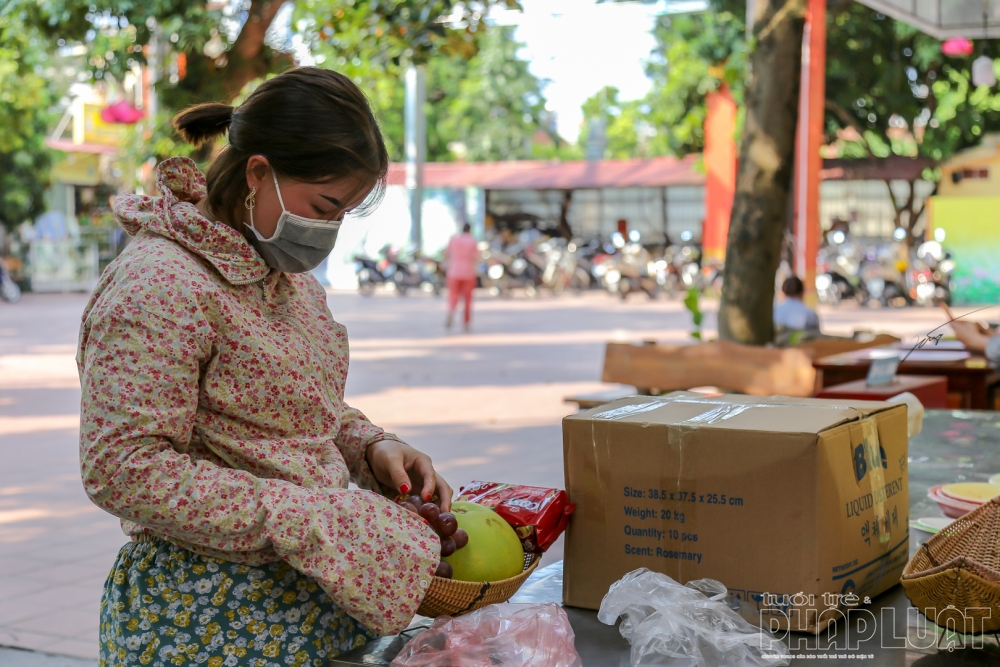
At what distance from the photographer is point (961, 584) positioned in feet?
4.42

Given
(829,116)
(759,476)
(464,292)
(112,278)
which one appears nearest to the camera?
(112,278)

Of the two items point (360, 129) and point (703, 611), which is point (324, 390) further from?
point (703, 611)

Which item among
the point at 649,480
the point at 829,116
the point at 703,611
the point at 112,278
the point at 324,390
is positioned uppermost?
the point at 829,116

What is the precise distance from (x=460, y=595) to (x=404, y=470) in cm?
25

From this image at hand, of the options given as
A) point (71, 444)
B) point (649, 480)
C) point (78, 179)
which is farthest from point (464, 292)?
point (78, 179)

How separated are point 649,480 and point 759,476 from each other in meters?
0.16

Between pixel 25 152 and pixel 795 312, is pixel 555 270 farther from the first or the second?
pixel 795 312

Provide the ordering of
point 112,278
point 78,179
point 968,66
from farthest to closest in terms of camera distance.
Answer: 1. point 78,179
2. point 968,66
3. point 112,278

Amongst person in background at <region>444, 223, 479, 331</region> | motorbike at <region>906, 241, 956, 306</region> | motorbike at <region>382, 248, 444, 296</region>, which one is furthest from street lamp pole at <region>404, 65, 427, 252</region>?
motorbike at <region>906, 241, 956, 306</region>

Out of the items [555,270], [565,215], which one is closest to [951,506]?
[555,270]

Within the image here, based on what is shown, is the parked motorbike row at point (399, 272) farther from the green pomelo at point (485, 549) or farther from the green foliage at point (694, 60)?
the green pomelo at point (485, 549)

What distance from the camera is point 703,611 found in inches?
55.5

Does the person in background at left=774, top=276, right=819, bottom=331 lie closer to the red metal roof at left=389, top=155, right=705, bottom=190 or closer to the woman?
the woman

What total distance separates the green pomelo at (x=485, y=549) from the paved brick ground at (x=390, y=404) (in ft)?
6.65
